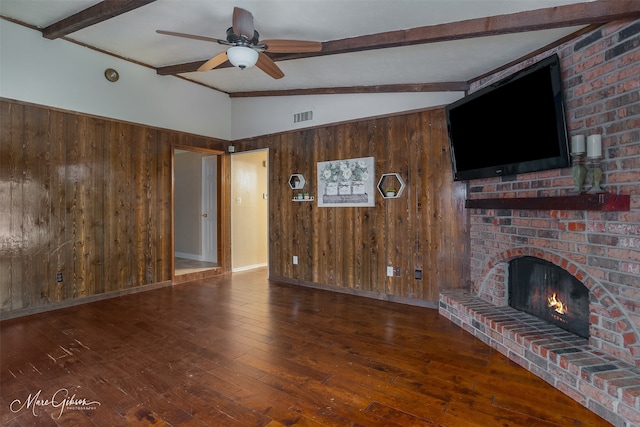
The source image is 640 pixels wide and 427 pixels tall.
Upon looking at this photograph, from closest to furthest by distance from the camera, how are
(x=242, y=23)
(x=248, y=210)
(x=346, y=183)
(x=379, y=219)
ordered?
(x=242, y=23), (x=379, y=219), (x=346, y=183), (x=248, y=210)

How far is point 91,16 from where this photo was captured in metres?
3.06

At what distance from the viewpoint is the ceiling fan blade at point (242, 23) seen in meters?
2.45

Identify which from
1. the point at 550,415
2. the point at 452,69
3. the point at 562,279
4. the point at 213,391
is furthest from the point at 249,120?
the point at 550,415

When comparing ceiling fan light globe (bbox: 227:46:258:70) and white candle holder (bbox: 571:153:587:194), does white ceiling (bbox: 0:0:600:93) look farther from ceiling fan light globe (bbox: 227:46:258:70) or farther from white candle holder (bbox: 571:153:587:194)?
white candle holder (bbox: 571:153:587:194)

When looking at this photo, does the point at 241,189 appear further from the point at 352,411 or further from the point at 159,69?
the point at 352,411

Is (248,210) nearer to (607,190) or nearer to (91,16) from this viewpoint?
(91,16)

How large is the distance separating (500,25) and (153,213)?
4566 mm

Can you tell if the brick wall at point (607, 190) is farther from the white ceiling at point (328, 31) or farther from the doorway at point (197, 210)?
the doorway at point (197, 210)

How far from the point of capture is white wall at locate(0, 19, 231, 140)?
347 centimetres

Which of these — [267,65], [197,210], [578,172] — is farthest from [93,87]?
[578,172]

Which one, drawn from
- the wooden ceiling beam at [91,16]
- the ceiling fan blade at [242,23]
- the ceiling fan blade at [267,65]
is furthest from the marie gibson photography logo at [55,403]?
the wooden ceiling beam at [91,16]

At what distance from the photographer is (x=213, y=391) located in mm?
2096

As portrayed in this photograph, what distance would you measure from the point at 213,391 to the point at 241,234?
414 cm

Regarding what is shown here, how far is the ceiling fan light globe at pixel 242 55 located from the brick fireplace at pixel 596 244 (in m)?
2.42
